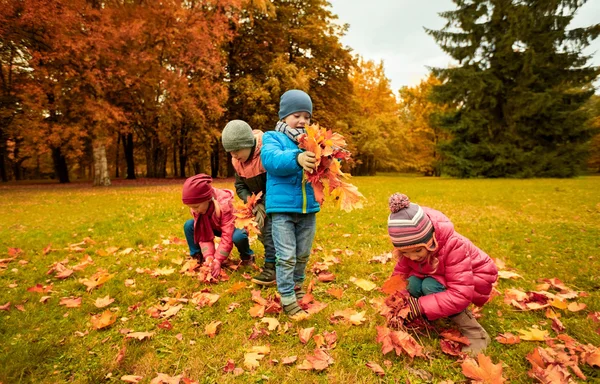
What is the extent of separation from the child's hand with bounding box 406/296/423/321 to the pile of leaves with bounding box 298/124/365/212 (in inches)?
29.9

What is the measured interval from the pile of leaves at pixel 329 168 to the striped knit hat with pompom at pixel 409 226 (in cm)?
35

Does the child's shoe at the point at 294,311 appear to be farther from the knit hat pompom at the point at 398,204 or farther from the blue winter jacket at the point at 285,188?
the knit hat pompom at the point at 398,204

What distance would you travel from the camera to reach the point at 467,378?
6.42ft

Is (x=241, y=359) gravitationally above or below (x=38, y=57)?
below

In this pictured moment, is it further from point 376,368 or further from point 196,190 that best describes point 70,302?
point 376,368

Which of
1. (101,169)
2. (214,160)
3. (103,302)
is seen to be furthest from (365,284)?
(214,160)

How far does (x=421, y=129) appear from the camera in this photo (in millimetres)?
→ 34969

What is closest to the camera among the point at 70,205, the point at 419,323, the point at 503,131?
the point at 419,323

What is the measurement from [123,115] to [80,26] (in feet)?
12.7

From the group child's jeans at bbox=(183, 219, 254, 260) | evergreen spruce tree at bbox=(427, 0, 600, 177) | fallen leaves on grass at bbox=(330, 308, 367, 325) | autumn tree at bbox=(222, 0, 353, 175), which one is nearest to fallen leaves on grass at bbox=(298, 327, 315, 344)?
fallen leaves on grass at bbox=(330, 308, 367, 325)

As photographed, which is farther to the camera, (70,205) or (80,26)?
(80,26)

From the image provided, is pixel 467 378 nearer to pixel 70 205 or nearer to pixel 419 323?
pixel 419 323

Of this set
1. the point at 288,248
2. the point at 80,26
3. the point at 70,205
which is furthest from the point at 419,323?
the point at 80,26

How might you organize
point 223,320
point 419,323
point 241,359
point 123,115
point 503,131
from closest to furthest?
point 241,359 < point 419,323 < point 223,320 < point 123,115 < point 503,131
